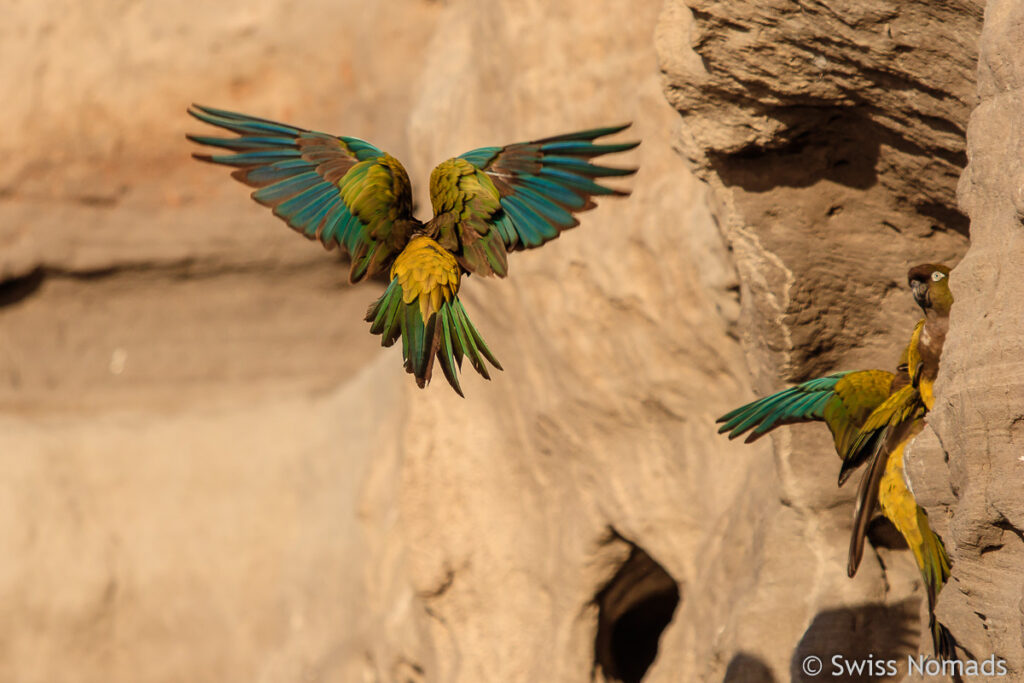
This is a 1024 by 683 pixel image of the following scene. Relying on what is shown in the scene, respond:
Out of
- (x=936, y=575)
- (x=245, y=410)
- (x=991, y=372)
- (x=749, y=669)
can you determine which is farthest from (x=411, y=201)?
(x=245, y=410)

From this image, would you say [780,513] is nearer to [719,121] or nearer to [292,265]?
[719,121]

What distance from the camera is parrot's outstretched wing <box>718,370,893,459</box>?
235cm

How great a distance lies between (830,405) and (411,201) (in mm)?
841

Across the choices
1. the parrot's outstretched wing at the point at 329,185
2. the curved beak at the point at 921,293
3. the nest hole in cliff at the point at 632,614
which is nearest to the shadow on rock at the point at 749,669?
the nest hole in cliff at the point at 632,614

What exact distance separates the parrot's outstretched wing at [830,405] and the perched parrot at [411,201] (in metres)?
0.55

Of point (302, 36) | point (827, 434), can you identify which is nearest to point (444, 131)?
point (302, 36)

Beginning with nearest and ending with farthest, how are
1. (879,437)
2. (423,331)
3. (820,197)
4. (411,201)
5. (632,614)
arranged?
(423,331), (411,201), (879,437), (820,197), (632,614)

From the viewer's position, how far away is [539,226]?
7.17ft

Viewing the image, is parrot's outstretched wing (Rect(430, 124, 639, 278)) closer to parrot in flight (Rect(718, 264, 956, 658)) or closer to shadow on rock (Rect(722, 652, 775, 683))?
parrot in flight (Rect(718, 264, 956, 658))

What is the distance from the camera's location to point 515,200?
7.25 ft

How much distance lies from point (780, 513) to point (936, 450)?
0.75 metres

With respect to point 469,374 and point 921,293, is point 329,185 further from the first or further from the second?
point 469,374

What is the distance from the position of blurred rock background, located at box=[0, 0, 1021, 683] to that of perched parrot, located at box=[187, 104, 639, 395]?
1.47ft

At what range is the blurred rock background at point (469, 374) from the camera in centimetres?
257
